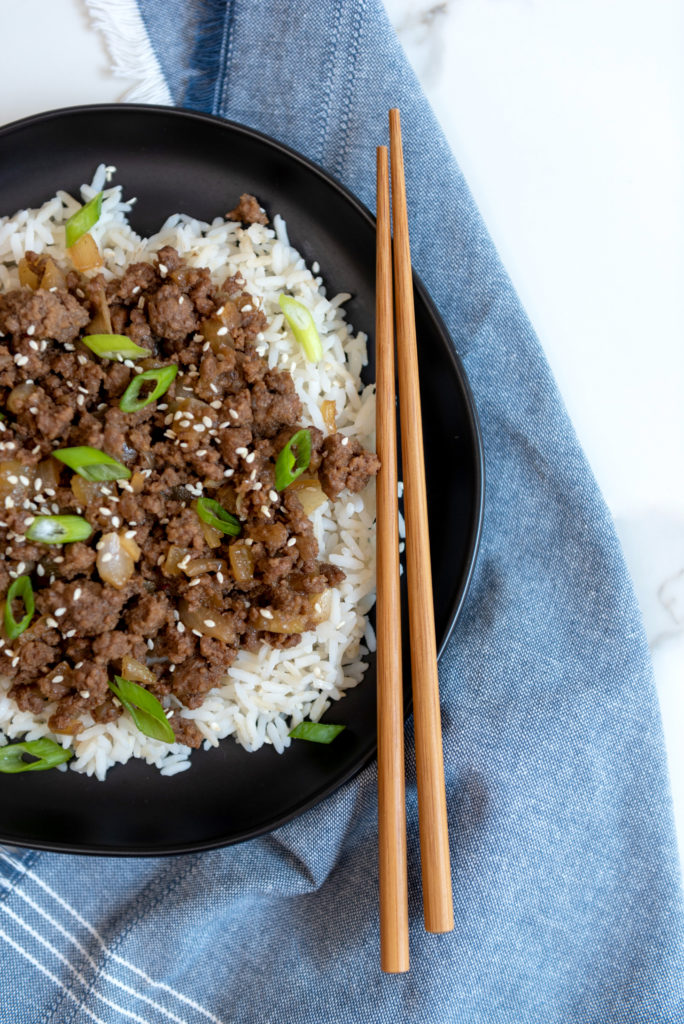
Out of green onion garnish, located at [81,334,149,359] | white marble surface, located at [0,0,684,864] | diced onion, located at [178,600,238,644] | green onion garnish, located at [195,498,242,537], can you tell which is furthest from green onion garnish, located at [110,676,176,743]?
white marble surface, located at [0,0,684,864]

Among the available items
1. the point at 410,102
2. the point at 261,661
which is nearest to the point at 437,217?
the point at 410,102

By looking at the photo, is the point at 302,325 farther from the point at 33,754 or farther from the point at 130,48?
the point at 33,754

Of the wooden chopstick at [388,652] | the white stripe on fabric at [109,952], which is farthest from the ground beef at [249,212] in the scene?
the white stripe on fabric at [109,952]

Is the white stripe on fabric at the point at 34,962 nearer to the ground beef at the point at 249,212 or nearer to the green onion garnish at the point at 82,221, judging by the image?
the green onion garnish at the point at 82,221

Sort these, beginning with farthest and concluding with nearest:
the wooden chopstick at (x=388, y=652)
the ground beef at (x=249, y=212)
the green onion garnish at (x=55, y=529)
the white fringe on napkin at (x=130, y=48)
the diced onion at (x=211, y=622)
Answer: the white fringe on napkin at (x=130, y=48), the ground beef at (x=249, y=212), the diced onion at (x=211, y=622), the green onion garnish at (x=55, y=529), the wooden chopstick at (x=388, y=652)

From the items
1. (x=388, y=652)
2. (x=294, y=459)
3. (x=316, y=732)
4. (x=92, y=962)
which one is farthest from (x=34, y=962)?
(x=294, y=459)
